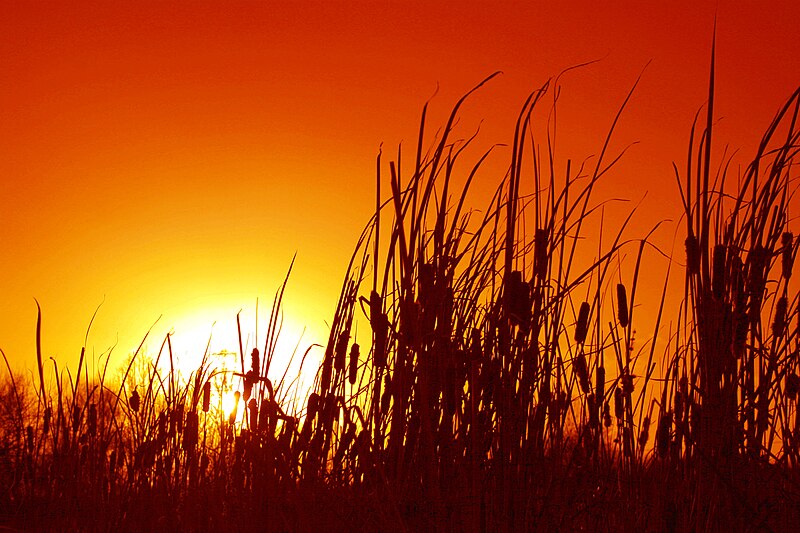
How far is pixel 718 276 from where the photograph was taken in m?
1.64

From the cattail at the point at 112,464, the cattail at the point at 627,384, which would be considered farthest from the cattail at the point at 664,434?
the cattail at the point at 112,464

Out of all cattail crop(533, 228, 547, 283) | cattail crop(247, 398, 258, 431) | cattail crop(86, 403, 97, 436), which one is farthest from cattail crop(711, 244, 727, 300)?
cattail crop(86, 403, 97, 436)

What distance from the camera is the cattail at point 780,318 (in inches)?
76.2

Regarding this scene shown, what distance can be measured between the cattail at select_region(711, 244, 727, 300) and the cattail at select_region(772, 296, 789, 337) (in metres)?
0.34

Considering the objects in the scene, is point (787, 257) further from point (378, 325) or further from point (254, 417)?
point (254, 417)

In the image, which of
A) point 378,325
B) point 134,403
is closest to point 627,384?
point 378,325

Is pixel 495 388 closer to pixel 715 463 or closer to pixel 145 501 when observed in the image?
pixel 715 463

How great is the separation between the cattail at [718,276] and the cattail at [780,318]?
34 centimetres

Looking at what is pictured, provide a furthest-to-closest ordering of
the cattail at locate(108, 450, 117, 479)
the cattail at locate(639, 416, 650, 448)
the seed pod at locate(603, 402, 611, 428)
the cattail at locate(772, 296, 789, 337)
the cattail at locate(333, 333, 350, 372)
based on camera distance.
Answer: the cattail at locate(108, 450, 117, 479) < the cattail at locate(639, 416, 650, 448) < the seed pod at locate(603, 402, 611, 428) < the cattail at locate(333, 333, 350, 372) < the cattail at locate(772, 296, 789, 337)

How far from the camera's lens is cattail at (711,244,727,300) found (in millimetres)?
1641

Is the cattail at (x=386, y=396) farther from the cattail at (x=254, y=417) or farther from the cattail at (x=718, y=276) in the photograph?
the cattail at (x=718, y=276)

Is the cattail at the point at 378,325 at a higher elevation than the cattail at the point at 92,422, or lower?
lower

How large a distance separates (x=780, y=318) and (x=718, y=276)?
Result: 0.40m

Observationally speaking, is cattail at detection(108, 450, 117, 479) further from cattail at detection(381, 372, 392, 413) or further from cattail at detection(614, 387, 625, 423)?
cattail at detection(614, 387, 625, 423)
